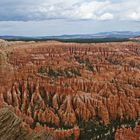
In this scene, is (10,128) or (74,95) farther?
(74,95)

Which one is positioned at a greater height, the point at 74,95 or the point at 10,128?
the point at 10,128

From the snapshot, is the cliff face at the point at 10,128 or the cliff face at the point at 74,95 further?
the cliff face at the point at 74,95

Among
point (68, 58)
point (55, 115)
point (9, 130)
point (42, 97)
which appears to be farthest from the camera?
point (68, 58)

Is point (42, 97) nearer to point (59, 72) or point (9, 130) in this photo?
point (59, 72)

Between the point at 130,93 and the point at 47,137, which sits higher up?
the point at 47,137

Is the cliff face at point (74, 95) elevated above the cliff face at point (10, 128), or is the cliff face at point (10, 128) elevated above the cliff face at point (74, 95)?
the cliff face at point (10, 128)

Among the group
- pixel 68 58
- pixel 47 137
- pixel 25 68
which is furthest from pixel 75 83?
pixel 47 137

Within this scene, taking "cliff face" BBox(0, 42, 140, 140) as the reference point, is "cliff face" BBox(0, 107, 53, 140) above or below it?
above

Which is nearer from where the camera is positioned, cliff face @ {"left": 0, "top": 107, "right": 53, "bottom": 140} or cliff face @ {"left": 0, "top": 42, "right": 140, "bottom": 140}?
cliff face @ {"left": 0, "top": 107, "right": 53, "bottom": 140}
